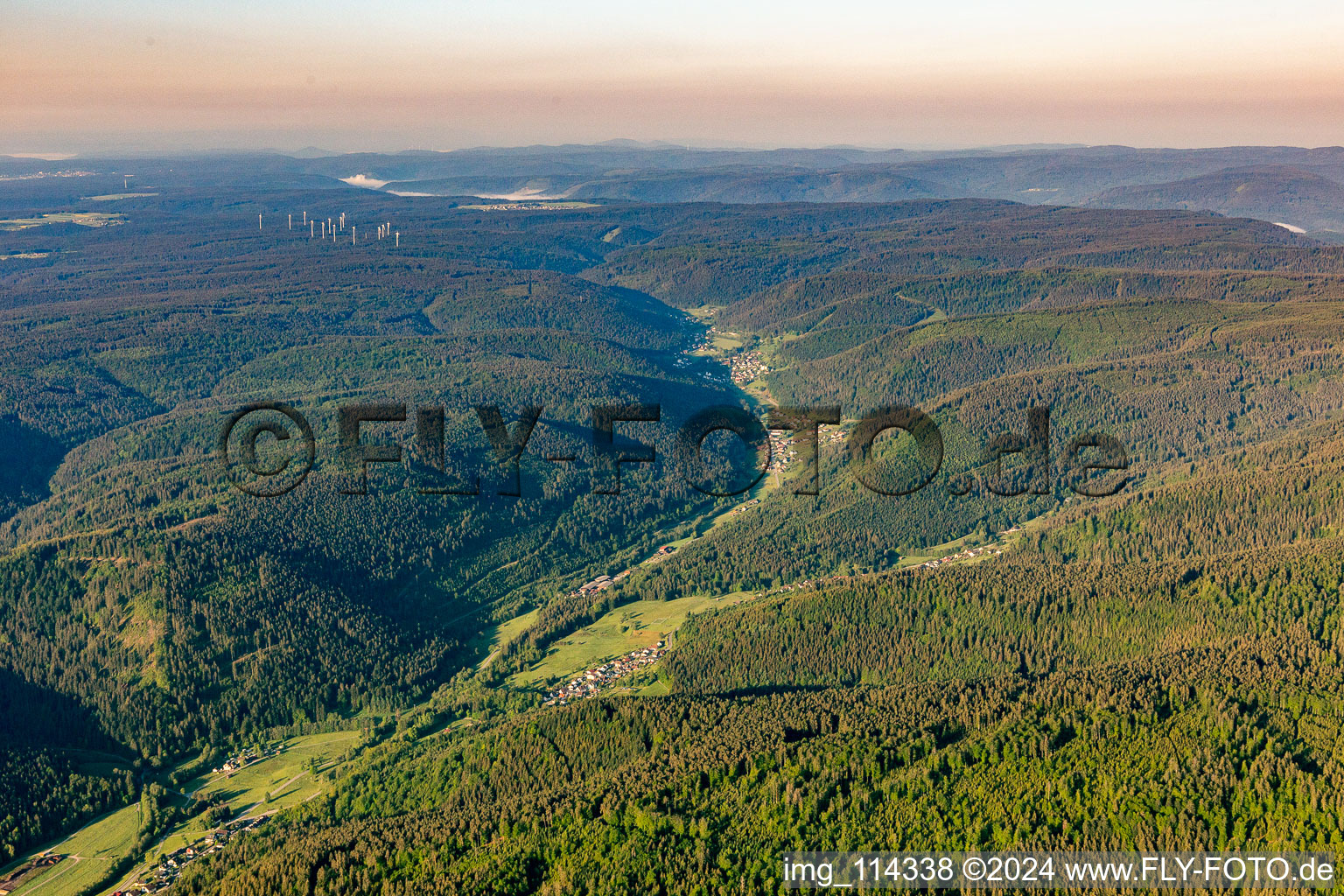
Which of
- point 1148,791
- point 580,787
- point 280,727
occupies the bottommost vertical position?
point 280,727

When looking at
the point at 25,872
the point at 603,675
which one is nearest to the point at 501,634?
the point at 603,675

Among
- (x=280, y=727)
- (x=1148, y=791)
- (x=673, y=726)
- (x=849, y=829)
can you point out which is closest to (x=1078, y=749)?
(x=1148, y=791)

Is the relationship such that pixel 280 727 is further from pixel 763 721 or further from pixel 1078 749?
pixel 1078 749

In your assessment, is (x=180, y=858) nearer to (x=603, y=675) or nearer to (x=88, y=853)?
(x=88, y=853)

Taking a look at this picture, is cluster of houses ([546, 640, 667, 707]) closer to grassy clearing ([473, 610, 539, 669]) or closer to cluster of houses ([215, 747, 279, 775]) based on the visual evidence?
grassy clearing ([473, 610, 539, 669])

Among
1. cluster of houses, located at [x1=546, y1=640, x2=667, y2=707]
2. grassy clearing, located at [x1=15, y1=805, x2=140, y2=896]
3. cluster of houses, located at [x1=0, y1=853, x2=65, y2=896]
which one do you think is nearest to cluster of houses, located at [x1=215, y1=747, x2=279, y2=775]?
grassy clearing, located at [x1=15, y1=805, x2=140, y2=896]
